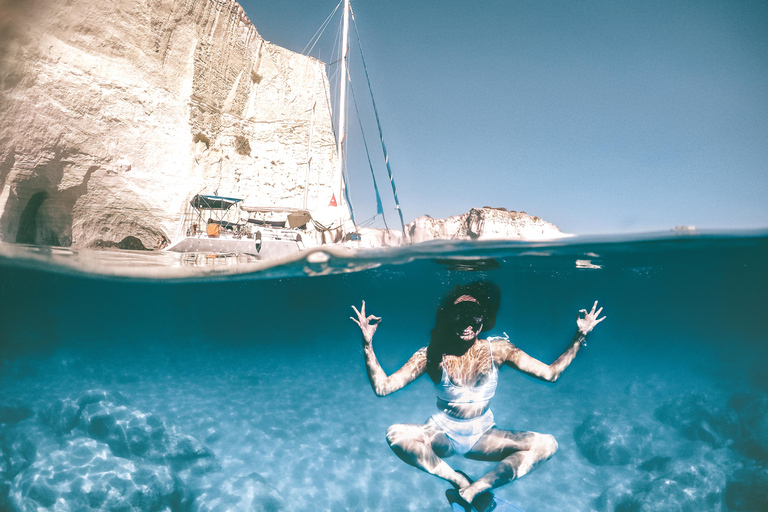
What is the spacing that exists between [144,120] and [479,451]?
2206 centimetres

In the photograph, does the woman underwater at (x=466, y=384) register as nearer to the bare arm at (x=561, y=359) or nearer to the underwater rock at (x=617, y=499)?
the bare arm at (x=561, y=359)

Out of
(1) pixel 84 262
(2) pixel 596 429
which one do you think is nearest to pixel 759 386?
(2) pixel 596 429

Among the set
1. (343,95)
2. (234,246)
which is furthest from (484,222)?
(234,246)

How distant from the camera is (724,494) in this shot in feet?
24.0

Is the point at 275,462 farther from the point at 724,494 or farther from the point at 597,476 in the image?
the point at 724,494

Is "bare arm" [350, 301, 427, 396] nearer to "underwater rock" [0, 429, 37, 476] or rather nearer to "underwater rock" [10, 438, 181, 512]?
"underwater rock" [10, 438, 181, 512]

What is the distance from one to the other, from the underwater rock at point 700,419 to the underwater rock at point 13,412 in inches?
698

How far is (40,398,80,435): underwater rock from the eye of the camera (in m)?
7.40

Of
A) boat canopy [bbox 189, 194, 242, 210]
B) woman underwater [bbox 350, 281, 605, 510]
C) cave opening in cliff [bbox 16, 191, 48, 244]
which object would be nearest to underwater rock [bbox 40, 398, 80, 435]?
cave opening in cliff [bbox 16, 191, 48, 244]

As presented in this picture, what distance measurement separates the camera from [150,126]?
17.7 m

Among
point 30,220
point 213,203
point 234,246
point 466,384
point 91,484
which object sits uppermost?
point 213,203

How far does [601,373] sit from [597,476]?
406 inches

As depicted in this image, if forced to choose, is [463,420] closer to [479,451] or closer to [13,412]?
[479,451]

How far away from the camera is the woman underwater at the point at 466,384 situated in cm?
282
